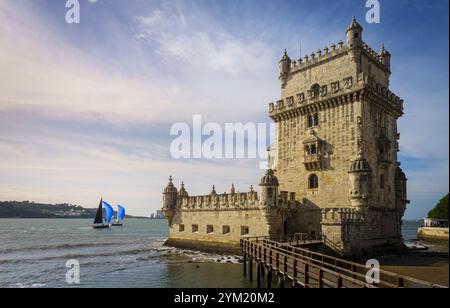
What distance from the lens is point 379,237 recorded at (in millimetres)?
32625

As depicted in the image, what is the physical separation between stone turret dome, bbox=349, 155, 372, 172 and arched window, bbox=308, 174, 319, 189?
14.9ft

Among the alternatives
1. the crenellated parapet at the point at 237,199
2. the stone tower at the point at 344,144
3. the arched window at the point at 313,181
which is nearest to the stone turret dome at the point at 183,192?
the crenellated parapet at the point at 237,199

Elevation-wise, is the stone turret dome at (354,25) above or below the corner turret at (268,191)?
above

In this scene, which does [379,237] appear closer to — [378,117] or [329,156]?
[329,156]

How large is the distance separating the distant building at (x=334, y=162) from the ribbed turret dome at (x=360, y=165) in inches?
3.2

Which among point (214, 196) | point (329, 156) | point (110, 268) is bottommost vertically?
point (110, 268)

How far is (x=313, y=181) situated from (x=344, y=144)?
16.0ft

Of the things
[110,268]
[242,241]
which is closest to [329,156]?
[242,241]

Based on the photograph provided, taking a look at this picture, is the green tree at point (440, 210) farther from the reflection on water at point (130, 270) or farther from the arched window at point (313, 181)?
the reflection on water at point (130, 270)

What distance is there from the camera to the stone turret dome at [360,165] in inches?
1145

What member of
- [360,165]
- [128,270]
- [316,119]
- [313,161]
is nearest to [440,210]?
[316,119]

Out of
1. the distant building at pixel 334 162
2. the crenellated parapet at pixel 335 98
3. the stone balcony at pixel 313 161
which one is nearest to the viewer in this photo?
the distant building at pixel 334 162

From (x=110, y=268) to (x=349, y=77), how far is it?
28.7 metres
